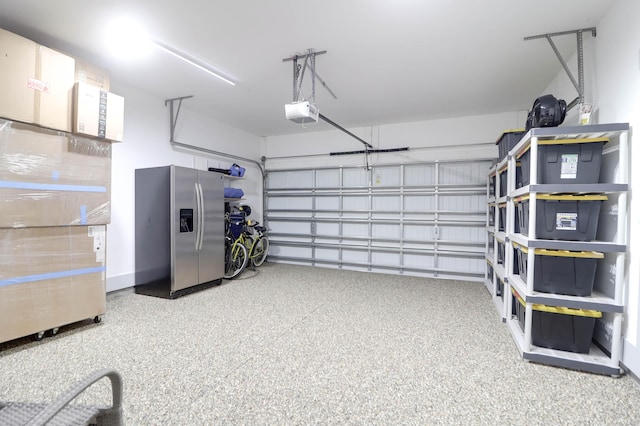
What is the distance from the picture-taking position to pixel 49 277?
285 centimetres

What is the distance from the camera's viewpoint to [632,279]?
224 cm

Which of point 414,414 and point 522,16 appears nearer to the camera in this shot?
point 414,414

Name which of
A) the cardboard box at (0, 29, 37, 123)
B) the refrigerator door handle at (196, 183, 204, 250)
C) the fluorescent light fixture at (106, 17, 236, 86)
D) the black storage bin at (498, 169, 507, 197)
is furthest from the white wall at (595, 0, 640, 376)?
the cardboard box at (0, 29, 37, 123)

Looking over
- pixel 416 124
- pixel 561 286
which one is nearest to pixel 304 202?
pixel 416 124

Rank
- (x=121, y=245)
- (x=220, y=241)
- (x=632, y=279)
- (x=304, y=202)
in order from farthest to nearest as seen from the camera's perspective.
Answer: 1. (x=304, y=202)
2. (x=220, y=241)
3. (x=121, y=245)
4. (x=632, y=279)

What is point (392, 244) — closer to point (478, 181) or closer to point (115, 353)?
point (478, 181)

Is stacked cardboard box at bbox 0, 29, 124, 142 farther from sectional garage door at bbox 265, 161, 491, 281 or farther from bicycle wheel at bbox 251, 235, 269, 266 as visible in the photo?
sectional garage door at bbox 265, 161, 491, 281

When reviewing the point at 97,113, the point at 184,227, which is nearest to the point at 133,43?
the point at 97,113

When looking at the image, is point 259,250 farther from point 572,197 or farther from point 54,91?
point 572,197

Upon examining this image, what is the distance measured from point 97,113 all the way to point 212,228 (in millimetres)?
2228

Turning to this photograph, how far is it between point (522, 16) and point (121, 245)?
209 inches

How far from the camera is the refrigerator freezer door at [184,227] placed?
415 centimetres

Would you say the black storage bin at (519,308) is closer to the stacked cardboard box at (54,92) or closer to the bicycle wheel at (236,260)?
the bicycle wheel at (236,260)

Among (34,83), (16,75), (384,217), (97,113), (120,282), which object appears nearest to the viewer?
(16,75)
